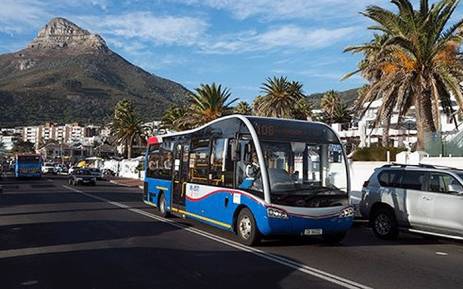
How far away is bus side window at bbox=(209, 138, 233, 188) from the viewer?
1264cm

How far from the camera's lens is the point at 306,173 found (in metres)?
11.9

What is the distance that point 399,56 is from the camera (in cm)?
2444

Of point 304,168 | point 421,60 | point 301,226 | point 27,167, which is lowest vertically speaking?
point 301,226

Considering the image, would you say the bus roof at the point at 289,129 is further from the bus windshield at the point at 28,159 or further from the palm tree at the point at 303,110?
the palm tree at the point at 303,110

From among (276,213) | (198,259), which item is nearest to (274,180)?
(276,213)

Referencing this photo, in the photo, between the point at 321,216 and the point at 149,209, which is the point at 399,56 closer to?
the point at 149,209

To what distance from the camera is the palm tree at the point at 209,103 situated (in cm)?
5053

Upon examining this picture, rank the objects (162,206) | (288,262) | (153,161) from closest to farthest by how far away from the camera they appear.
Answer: (288,262) → (162,206) → (153,161)

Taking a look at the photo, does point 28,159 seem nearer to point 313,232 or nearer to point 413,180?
point 413,180

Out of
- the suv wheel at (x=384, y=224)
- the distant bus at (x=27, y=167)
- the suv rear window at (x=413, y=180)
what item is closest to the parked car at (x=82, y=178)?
the distant bus at (x=27, y=167)

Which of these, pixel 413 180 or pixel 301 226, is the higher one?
pixel 413 180

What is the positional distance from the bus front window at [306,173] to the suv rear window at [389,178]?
7.25 ft

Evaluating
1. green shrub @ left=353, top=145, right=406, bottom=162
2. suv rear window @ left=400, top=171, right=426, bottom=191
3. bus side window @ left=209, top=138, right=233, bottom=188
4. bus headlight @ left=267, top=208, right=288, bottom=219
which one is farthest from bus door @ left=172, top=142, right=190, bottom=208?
green shrub @ left=353, top=145, right=406, bottom=162

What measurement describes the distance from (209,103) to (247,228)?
129 feet
